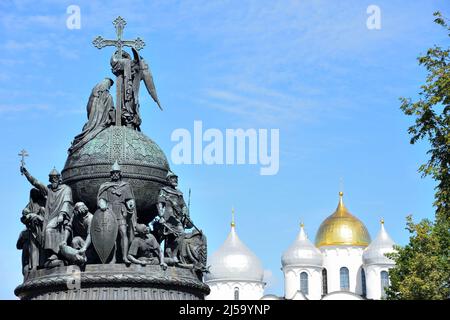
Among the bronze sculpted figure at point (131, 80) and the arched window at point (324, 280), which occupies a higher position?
the arched window at point (324, 280)

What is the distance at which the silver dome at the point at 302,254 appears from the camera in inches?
3735

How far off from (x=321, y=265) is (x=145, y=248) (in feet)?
255

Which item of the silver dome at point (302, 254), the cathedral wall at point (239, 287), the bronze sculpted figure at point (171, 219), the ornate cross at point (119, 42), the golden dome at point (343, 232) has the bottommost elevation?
the bronze sculpted figure at point (171, 219)

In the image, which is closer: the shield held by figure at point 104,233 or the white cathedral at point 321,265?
→ the shield held by figure at point 104,233

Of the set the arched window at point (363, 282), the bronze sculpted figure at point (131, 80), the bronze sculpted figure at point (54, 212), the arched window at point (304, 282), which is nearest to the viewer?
the bronze sculpted figure at point (54, 212)

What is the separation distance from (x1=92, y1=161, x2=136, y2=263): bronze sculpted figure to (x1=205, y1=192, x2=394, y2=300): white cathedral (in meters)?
70.6

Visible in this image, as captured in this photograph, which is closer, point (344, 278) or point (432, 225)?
point (432, 225)

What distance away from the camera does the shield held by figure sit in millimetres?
19078

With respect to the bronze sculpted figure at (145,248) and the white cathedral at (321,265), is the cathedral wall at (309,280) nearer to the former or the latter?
the white cathedral at (321,265)

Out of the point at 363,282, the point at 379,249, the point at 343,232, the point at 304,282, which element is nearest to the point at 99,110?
the point at 379,249

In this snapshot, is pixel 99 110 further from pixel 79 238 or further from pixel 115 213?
pixel 79 238

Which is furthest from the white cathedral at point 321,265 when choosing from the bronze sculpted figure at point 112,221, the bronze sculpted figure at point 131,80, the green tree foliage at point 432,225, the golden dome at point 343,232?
the bronze sculpted figure at point 112,221

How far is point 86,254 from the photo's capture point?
19516 mm

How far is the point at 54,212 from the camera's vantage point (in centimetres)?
1978
